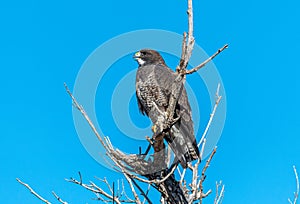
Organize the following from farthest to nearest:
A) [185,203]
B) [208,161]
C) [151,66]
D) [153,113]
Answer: [151,66] < [153,113] < [185,203] < [208,161]


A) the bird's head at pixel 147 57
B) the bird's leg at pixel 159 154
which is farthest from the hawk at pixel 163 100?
the bird's leg at pixel 159 154

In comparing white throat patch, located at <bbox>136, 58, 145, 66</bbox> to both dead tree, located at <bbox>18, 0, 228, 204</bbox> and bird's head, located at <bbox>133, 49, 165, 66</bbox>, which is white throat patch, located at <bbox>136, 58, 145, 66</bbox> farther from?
dead tree, located at <bbox>18, 0, 228, 204</bbox>

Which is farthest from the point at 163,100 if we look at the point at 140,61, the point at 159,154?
the point at 159,154

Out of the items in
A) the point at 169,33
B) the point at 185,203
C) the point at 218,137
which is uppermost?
the point at 169,33

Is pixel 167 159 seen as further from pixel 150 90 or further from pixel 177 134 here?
pixel 150 90

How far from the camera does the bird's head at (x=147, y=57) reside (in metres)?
7.30

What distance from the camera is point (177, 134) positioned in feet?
18.4

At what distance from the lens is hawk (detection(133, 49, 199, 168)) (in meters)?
5.30

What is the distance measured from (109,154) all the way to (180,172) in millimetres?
1416

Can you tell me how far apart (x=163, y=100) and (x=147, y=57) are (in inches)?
48.5

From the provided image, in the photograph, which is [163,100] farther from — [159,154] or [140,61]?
[159,154]

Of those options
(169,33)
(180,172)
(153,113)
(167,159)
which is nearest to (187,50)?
(169,33)

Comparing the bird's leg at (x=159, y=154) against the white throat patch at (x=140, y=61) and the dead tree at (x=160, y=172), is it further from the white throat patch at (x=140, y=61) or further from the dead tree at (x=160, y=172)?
the white throat patch at (x=140, y=61)

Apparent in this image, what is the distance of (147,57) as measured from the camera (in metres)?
7.35
